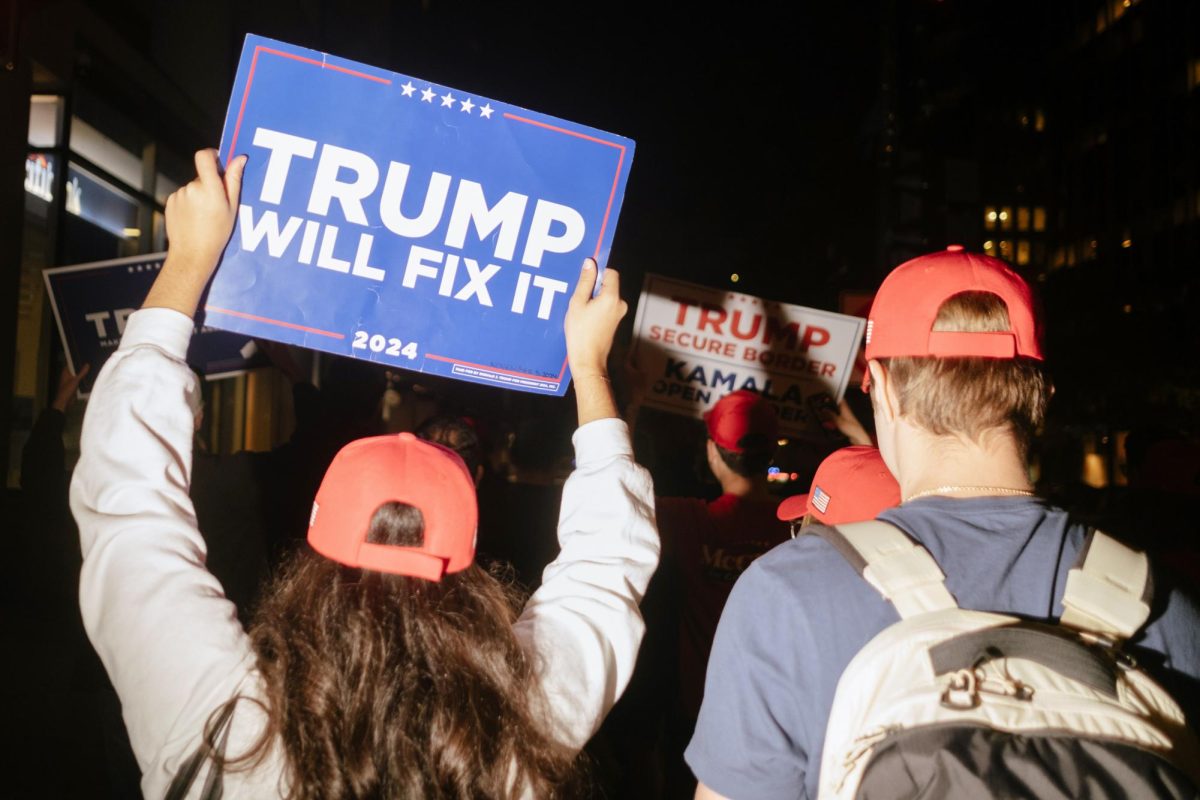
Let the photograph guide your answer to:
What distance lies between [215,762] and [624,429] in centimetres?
109

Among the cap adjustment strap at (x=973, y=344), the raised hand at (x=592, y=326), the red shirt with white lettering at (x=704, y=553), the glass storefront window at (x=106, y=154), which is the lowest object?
the red shirt with white lettering at (x=704, y=553)

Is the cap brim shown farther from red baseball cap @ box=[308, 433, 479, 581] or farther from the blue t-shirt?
red baseball cap @ box=[308, 433, 479, 581]

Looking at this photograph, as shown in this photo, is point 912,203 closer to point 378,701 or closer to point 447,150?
point 447,150

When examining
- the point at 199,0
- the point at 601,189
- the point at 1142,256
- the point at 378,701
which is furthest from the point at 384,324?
the point at 1142,256

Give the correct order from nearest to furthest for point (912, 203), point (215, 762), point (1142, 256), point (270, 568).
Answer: point (215, 762) < point (270, 568) < point (912, 203) < point (1142, 256)

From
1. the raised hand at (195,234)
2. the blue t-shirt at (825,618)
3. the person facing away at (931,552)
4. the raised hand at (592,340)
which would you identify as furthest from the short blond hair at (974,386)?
the raised hand at (195,234)

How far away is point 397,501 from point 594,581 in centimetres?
44

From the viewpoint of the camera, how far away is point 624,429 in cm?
212

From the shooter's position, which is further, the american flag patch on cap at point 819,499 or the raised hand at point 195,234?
the american flag patch on cap at point 819,499

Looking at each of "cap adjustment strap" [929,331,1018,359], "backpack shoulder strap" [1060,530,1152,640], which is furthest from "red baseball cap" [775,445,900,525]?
"backpack shoulder strap" [1060,530,1152,640]

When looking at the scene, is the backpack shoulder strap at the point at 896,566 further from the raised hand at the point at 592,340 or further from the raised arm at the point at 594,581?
the raised hand at the point at 592,340

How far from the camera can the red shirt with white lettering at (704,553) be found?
3707mm

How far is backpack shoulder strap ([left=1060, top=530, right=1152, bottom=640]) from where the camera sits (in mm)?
1433

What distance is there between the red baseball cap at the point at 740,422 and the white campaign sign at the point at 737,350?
1229 mm
